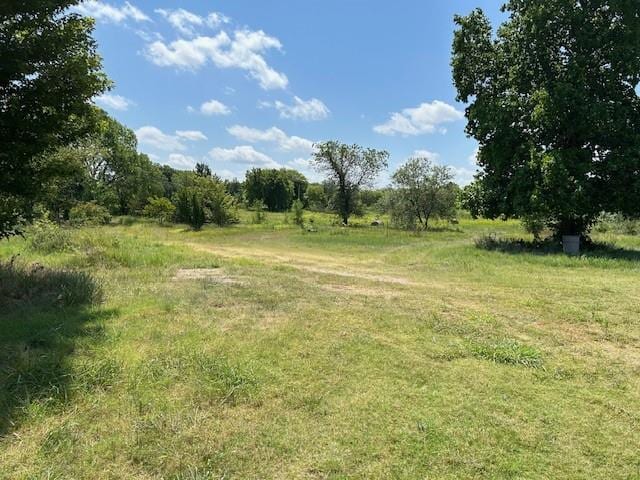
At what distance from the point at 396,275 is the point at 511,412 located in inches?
249

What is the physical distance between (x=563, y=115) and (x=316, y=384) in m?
12.8

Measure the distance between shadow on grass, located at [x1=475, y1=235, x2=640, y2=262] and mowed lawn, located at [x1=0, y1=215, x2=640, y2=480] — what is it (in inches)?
242

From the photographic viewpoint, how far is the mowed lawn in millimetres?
2721

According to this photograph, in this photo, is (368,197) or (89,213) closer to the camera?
(89,213)

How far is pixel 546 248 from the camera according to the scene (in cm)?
1425

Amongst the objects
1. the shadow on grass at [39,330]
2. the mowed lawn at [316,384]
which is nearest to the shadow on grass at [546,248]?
the mowed lawn at [316,384]

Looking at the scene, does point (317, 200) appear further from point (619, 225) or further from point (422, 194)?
point (619, 225)

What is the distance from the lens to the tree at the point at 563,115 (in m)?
12.5

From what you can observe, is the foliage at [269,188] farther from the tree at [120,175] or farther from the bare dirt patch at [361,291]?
the bare dirt patch at [361,291]

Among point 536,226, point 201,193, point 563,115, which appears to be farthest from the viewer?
point 201,193

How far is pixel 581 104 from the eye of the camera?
12.6 meters

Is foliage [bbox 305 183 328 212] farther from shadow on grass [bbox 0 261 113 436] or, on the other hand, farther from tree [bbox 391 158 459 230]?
shadow on grass [bbox 0 261 113 436]

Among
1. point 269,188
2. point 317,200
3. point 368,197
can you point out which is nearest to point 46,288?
point 368,197

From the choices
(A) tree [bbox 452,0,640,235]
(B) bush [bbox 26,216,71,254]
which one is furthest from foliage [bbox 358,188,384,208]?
(B) bush [bbox 26,216,71,254]
